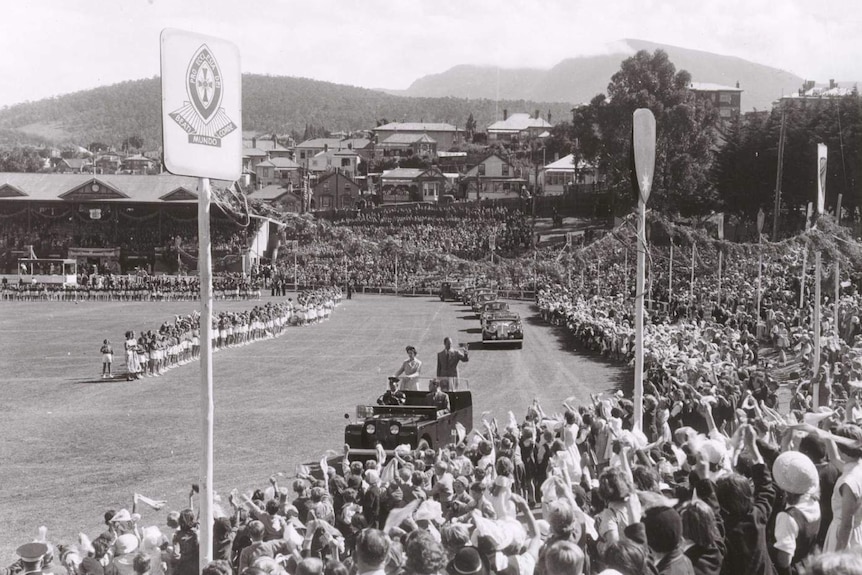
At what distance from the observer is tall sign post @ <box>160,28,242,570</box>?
6.99m

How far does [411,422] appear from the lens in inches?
620

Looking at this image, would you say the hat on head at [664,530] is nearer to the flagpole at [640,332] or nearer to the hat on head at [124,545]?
the hat on head at [124,545]

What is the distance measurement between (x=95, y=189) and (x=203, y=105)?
268ft

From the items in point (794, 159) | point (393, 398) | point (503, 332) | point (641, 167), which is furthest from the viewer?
point (794, 159)

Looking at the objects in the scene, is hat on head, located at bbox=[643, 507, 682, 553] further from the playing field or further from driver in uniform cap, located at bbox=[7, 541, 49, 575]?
the playing field

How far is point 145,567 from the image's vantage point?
Answer: 7.65 m

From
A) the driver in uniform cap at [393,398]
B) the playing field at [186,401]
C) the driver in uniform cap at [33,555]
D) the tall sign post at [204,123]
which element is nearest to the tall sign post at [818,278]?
the playing field at [186,401]

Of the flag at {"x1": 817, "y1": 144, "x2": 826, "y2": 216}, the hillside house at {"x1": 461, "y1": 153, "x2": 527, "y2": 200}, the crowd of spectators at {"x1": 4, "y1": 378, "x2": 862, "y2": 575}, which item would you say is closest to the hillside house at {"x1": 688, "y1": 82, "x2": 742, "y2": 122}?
the hillside house at {"x1": 461, "y1": 153, "x2": 527, "y2": 200}

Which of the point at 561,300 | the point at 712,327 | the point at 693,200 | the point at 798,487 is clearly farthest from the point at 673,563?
the point at 693,200

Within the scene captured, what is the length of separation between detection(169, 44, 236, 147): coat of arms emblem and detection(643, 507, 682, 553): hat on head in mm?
4207

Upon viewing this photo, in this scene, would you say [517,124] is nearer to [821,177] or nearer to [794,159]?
[794,159]

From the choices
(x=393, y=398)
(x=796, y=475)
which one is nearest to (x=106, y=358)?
(x=393, y=398)

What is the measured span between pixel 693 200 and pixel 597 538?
60.1 meters

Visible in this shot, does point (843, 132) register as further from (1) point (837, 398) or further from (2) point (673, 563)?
(2) point (673, 563)
